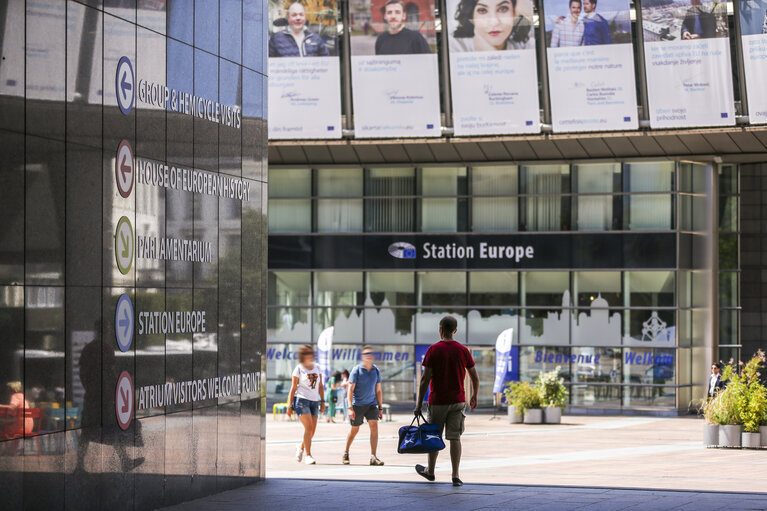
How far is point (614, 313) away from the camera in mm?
32406

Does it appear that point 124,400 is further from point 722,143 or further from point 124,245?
point 722,143

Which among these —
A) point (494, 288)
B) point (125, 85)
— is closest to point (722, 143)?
point (494, 288)

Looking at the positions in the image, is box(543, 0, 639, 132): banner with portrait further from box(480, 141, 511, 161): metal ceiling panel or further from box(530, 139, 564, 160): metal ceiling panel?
box(480, 141, 511, 161): metal ceiling panel

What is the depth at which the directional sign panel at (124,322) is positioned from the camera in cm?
1027

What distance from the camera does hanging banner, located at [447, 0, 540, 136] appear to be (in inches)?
1235

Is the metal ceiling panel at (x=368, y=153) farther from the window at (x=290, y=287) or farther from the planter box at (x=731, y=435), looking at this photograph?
the planter box at (x=731, y=435)

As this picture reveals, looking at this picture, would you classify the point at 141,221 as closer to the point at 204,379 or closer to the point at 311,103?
the point at 204,379

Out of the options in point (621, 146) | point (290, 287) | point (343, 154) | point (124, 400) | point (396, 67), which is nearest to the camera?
point (124, 400)

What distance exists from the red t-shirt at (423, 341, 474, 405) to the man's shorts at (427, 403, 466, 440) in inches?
2.0

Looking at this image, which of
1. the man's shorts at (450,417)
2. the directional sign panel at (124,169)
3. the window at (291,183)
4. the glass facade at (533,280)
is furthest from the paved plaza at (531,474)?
the window at (291,183)

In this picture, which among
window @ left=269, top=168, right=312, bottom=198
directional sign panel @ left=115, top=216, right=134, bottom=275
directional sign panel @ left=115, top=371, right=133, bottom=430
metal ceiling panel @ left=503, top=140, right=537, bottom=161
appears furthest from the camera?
window @ left=269, top=168, right=312, bottom=198

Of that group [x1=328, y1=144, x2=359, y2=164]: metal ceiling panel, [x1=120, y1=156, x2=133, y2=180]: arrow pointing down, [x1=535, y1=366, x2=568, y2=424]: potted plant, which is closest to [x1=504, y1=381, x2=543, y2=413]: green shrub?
[x1=535, y1=366, x2=568, y2=424]: potted plant

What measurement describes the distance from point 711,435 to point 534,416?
7.67 metres

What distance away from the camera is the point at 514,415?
28047 mm
